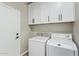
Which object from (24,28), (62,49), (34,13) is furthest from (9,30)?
(62,49)

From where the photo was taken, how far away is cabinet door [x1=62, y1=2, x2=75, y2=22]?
1.67 m

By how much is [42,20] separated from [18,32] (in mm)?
800

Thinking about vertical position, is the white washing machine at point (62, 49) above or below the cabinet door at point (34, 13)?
below

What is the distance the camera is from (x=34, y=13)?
8.22ft

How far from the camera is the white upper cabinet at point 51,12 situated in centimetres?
172

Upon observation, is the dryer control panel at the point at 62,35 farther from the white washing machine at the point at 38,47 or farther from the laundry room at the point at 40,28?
the white washing machine at the point at 38,47

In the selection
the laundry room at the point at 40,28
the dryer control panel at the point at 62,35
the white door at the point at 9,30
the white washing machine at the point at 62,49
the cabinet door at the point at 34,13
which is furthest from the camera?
the cabinet door at the point at 34,13

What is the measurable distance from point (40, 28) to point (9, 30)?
1.05 metres

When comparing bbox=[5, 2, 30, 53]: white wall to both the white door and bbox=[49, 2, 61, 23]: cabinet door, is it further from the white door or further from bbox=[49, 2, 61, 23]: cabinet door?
bbox=[49, 2, 61, 23]: cabinet door

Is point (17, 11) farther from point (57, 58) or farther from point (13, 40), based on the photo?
point (57, 58)

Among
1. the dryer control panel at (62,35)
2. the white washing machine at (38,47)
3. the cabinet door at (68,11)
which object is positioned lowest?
the white washing machine at (38,47)

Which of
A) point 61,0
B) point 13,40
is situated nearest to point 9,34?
point 13,40

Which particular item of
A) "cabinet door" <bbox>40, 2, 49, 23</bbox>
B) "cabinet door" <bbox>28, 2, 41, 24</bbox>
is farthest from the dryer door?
"cabinet door" <bbox>28, 2, 41, 24</bbox>

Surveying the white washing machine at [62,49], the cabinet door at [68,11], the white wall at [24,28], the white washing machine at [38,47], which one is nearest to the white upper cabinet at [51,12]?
the cabinet door at [68,11]
